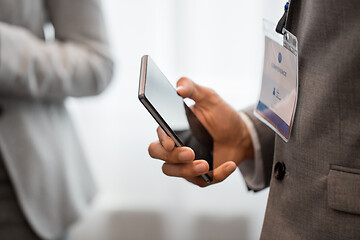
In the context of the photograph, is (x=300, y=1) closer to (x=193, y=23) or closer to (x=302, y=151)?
(x=302, y=151)

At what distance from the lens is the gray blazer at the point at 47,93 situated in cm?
110

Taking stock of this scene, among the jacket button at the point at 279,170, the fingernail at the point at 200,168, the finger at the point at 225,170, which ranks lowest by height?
the finger at the point at 225,170

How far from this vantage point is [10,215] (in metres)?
1.14

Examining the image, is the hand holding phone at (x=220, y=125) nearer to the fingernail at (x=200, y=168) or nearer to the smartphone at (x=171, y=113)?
the smartphone at (x=171, y=113)

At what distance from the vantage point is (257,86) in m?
1.90

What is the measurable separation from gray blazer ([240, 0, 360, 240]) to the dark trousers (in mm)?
739

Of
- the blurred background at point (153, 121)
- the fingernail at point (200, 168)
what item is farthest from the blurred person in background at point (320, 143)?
the blurred background at point (153, 121)

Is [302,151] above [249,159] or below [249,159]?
above

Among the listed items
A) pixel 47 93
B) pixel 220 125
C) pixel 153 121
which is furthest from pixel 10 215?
pixel 153 121

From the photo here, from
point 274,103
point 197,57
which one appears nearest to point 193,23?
point 197,57

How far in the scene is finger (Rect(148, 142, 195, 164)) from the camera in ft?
2.19

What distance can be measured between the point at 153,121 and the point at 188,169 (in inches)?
50.9

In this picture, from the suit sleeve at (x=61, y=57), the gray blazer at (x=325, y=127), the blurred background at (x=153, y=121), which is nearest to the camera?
the gray blazer at (x=325, y=127)

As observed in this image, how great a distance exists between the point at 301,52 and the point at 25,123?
74 centimetres
